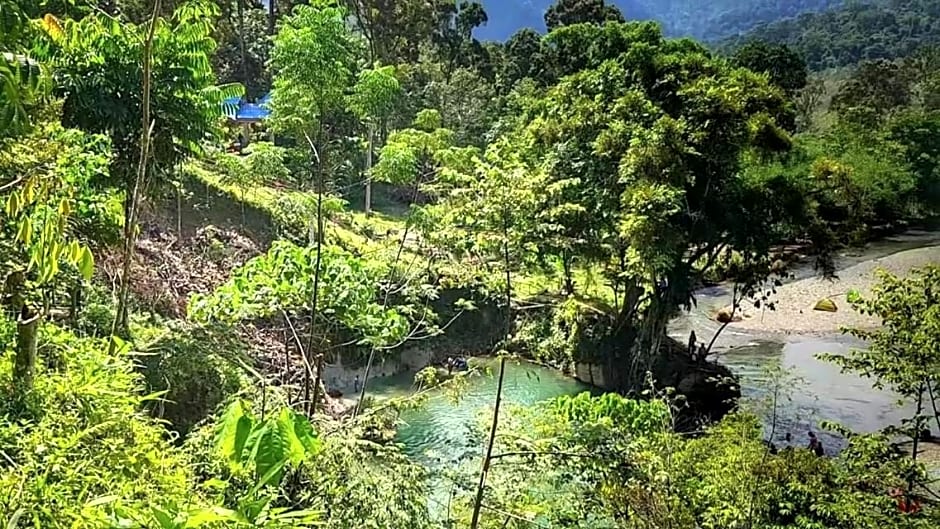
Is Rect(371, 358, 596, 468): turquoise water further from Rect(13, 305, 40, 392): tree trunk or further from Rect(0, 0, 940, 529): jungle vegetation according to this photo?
Rect(13, 305, 40, 392): tree trunk

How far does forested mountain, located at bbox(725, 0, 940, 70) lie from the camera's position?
77312mm

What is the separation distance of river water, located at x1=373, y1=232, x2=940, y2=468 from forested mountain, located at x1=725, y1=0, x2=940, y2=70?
59702 mm

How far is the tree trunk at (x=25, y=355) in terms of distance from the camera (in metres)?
3.29

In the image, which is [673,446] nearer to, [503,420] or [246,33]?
[503,420]

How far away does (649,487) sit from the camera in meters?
5.61

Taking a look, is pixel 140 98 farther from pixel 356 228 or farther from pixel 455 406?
pixel 356 228

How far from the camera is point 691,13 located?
153125mm

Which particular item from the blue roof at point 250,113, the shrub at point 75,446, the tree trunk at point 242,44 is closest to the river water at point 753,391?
the shrub at point 75,446

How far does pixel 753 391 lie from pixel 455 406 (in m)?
7.59

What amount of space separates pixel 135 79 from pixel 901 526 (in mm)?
8223

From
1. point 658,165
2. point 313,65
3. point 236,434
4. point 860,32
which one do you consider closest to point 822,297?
point 658,165

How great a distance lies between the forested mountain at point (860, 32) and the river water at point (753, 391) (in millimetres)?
59702

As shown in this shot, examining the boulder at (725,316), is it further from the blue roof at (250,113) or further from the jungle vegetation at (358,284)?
the blue roof at (250,113)

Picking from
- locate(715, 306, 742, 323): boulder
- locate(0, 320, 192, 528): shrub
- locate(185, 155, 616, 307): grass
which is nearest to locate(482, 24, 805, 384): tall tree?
locate(185, 155, 616, 307): grass
